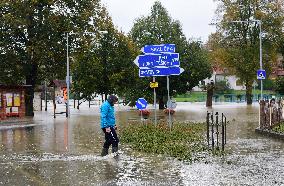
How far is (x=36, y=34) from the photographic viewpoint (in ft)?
132

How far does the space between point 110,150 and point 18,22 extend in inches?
996

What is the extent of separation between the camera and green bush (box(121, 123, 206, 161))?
14.6 m

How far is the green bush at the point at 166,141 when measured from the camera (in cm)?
1458

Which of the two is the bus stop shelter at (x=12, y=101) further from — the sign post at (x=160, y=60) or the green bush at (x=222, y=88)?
the green bush at (x=222, y=88)

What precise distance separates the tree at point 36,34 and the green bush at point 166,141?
20.7m

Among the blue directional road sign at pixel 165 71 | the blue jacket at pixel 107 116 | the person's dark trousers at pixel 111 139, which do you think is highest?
the blue directional road sign at pixel 165 71

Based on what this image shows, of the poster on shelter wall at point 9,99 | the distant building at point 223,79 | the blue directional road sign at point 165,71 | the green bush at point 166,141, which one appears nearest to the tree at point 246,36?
the distant building at point 223,79

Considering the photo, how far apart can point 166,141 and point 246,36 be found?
145 ft

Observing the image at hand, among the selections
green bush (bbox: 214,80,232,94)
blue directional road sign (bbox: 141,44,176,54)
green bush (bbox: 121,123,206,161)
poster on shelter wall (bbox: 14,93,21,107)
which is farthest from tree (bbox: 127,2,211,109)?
green bush (bbox: 214,80,232,94)

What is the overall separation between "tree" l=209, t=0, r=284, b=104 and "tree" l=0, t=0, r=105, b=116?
20.2m

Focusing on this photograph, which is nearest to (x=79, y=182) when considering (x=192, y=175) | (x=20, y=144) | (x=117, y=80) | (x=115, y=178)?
(x=115, y=178)

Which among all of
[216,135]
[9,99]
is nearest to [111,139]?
[216,135]

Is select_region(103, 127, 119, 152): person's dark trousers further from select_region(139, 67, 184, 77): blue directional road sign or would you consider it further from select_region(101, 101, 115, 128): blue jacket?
select_region(139, 67, 184, 77): blue directional road sign

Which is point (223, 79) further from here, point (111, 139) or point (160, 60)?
point (111, 139)
